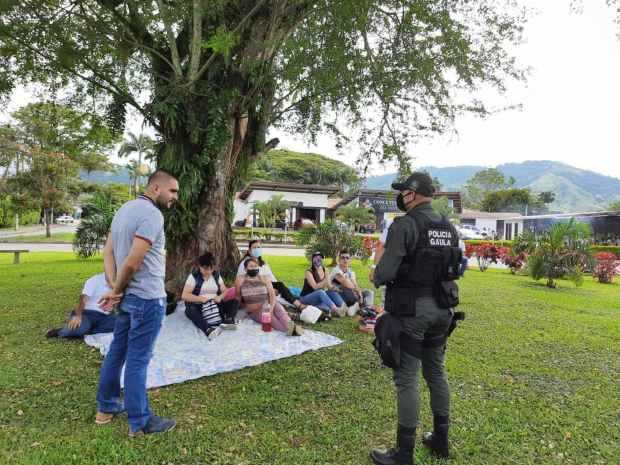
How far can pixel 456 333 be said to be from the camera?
6.44m

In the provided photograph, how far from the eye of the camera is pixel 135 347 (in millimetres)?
3043

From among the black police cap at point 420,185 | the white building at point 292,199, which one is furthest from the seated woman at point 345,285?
the white building at point 292,199

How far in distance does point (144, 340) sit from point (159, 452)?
30.3 inches

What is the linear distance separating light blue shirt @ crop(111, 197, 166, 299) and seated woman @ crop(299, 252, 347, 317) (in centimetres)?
431

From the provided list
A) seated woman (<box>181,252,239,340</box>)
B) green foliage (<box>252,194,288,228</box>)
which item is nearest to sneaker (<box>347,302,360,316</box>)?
seated woman (<box>181,252,239,340</box>)

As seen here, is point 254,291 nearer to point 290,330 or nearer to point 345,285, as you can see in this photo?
point 290,330

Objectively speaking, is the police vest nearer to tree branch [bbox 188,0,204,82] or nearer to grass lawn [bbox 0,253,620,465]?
grass lawn [bbox 0,253,620,465]

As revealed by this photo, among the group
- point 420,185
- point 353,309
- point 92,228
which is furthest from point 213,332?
point 92,228

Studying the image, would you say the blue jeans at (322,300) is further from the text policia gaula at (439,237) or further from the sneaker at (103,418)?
the text policia gaula at (439,237)

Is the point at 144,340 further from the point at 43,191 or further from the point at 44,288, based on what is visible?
the point at 43,191

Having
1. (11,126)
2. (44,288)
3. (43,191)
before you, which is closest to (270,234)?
(43,191)

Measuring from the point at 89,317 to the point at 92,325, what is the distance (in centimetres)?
12

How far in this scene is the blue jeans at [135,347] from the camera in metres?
3.00

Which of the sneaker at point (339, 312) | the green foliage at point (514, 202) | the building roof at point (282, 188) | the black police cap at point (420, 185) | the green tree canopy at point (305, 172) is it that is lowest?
the sneaker at point (339, 312)
